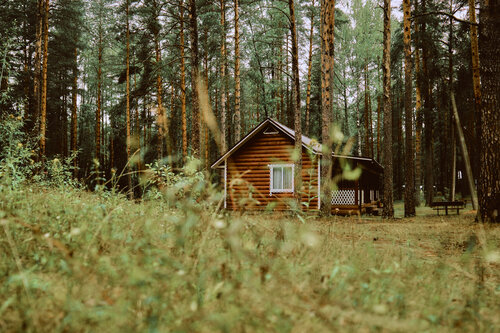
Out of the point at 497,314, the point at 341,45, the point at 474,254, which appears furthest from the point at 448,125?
the point at 497,314

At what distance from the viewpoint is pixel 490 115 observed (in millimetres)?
9242

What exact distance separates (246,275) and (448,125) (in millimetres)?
33152

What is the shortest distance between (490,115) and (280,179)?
12.4 m

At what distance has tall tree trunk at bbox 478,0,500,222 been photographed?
9.08 metres

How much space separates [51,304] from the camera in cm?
211

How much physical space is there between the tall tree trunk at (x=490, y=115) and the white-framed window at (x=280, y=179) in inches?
448

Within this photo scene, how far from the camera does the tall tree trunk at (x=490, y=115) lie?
9078 mm

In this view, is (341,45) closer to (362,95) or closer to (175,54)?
(362,95)

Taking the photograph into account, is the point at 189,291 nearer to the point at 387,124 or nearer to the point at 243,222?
the point at 243,222

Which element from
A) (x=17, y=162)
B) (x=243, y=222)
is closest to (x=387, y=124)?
(x=243, y=222)

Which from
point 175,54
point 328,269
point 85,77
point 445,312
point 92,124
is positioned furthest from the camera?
point 92,124

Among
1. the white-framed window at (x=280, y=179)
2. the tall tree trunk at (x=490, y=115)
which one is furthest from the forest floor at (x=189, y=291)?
the white-framed window at (x=280, y=179)

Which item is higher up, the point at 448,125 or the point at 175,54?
the point at 175,54

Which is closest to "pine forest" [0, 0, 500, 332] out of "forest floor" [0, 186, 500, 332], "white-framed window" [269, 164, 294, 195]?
"forest floor" [0, 186, 500, 332]
